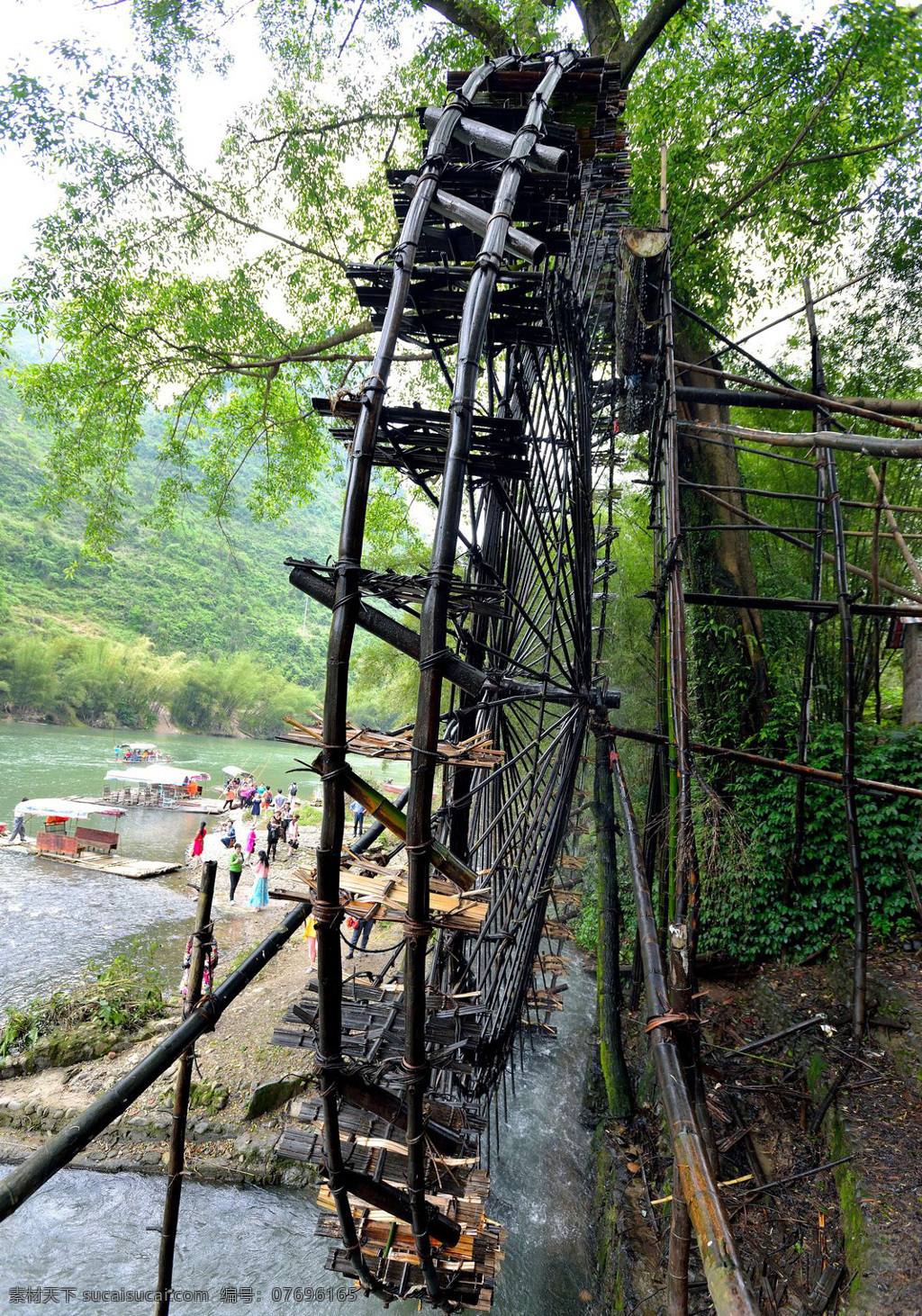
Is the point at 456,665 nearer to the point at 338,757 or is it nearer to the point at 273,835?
the point at 338,757

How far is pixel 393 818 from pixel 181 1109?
8.71 ft

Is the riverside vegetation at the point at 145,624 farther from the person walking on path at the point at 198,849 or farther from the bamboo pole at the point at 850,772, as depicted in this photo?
the bamboo pole at the point at 850,772

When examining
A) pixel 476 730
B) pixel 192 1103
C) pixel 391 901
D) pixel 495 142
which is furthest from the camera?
pixel 192 1103

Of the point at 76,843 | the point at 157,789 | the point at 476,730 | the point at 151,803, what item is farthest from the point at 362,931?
the point at 157,789

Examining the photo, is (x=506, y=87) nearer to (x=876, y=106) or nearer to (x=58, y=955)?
(x=876, y=106)

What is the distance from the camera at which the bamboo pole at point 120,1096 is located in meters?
2.64

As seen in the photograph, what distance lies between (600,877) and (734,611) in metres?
4.63

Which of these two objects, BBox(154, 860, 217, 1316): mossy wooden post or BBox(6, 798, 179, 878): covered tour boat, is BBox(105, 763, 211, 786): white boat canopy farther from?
BBox(154, 860, 217, 1316): mossy wooden post

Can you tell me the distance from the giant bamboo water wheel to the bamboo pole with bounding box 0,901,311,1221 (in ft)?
1.22

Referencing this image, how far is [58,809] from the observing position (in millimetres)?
19688

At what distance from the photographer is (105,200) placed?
9.60 metres

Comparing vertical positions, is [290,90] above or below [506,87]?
above

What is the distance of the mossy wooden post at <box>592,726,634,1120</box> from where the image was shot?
6.36 m

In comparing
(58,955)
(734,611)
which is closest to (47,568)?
(58,955)
